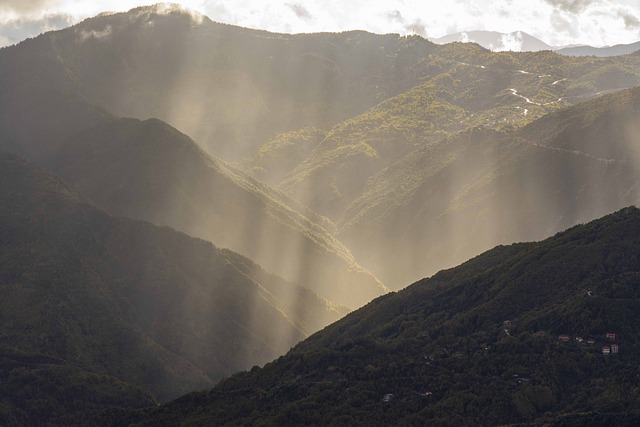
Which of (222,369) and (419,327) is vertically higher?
(222,369)

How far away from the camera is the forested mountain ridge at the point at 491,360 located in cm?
12812

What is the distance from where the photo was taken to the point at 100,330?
7480 inches

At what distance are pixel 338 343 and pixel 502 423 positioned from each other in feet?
126

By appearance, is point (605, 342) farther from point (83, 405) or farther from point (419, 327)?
point (83, 405)

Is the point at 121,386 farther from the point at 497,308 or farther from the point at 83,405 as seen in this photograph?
the point at 497,308

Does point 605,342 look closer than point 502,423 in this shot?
No

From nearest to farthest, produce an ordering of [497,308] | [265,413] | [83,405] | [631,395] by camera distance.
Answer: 1. [631,395]
2. [265,413]
3. [497,308]
4. [83,405]

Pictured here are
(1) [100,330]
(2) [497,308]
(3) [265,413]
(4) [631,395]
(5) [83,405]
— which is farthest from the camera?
(1) [100,330]

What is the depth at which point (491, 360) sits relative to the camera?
13725 cm

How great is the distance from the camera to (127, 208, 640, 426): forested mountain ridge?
128 meters

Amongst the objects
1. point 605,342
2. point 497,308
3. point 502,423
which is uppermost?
point 497,308

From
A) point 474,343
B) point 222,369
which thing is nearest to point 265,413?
point 474,343

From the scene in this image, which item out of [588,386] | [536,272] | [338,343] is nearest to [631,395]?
[588,386]

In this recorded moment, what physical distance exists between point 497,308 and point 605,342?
16.9 meters
